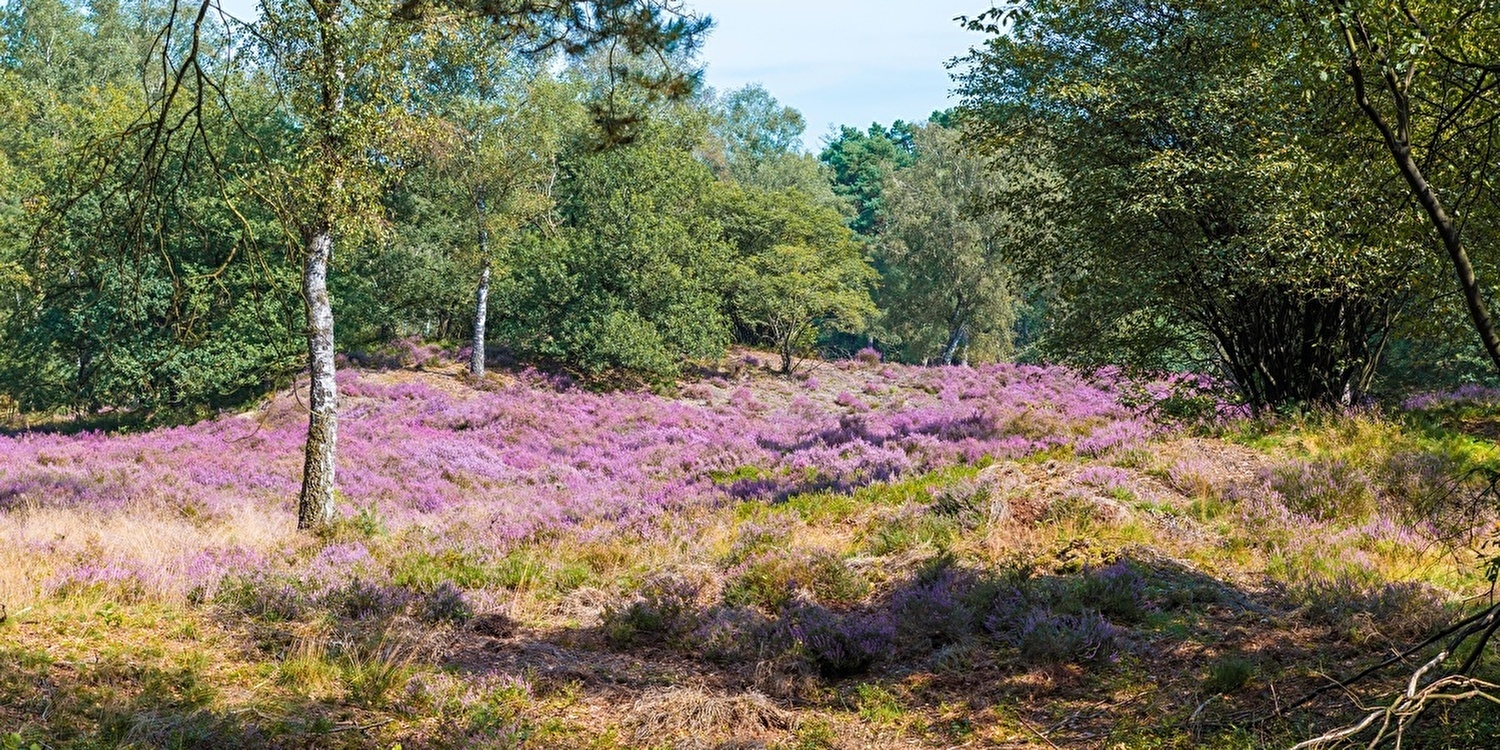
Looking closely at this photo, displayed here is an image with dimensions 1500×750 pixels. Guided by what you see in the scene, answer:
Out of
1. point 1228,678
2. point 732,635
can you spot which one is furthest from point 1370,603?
point 732,635

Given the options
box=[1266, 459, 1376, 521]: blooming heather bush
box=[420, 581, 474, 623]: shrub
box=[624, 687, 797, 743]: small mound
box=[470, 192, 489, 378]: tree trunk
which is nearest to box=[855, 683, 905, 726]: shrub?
box=[624, 687, 797, 743]: small mound

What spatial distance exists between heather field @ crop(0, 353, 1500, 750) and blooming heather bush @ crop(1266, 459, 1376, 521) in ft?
0.14

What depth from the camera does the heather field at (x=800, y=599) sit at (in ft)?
18.5

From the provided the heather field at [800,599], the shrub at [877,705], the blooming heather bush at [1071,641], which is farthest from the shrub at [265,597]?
the blooming heather bush at [1071,641]

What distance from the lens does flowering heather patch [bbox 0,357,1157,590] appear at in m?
13.9

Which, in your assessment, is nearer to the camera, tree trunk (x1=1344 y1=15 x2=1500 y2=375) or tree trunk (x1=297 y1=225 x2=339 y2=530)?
tree trunk (x1=1344 y1=15 x2=1500 y2=375)

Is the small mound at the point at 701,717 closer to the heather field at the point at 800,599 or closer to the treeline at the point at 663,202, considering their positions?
the heather field at the point at 800,599

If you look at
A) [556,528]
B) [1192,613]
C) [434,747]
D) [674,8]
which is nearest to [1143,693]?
[1192,613]

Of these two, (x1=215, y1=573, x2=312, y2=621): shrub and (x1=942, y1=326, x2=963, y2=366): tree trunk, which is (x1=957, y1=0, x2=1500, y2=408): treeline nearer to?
(x1=215, y1=573, x2=312, y2=621): shrub

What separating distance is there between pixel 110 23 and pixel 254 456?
4880 cm

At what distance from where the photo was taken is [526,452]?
21125 mm

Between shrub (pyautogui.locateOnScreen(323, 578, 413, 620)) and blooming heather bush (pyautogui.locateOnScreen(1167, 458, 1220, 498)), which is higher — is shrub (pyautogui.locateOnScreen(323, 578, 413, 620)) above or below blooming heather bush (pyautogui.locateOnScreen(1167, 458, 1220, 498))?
below

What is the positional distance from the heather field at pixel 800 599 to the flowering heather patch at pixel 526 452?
8.5 inches

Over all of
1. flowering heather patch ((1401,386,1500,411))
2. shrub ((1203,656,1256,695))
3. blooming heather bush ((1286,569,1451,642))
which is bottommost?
shrub ((1203,656,1256,695))
